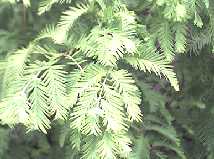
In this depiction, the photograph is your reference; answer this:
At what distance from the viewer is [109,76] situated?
5.70 feet

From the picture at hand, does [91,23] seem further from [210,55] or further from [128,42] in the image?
[210,55]

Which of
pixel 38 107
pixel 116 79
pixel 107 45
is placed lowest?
pixel 38 107

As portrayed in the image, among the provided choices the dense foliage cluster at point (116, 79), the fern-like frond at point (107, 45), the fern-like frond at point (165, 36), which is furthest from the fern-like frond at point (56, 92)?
the fern-like frond at point (165, 36)

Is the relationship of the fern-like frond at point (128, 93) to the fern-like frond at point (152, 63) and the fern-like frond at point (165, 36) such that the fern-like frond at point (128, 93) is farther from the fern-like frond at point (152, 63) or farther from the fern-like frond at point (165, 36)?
the fern-like frond at point (165, 36)

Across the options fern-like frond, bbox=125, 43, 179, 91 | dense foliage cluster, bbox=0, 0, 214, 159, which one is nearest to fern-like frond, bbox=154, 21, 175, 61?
dense foliage cluster, bbox=0, 0, 214, 159

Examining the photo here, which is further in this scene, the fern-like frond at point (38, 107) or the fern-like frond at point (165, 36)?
the fern-like frond at point (165, 36)

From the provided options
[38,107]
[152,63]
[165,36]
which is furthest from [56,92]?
[165,36]

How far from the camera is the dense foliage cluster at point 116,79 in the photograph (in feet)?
5.37

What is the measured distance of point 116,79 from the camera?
1.69 meters

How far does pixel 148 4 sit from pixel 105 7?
26cm

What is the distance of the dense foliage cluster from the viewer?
64.4 inches

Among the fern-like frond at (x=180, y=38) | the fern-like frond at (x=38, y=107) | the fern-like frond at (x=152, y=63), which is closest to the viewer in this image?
the fern-like frond at (x=38, y=107)

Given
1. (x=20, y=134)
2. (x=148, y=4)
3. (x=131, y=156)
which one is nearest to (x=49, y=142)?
(x=20, y=134)

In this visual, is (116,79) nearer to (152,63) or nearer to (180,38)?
(152,63)
